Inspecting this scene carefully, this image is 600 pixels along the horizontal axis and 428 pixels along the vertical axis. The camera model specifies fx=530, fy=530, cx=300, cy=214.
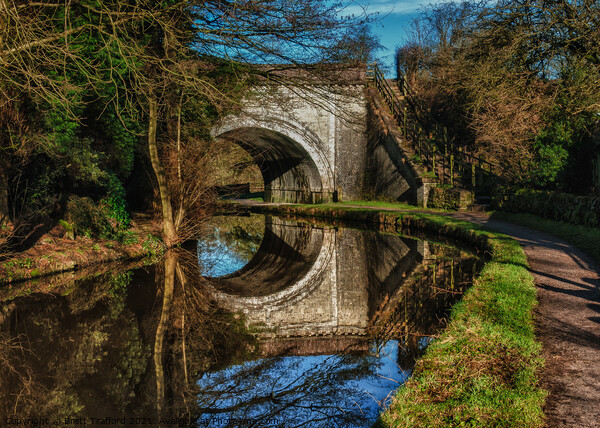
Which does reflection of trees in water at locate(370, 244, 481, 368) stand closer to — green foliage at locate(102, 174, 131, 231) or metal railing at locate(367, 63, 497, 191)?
green foliage at locate(102, 174, 131, 231)

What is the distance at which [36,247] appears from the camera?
324 inches

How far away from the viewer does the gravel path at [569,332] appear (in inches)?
118

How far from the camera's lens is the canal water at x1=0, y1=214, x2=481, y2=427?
148 inches

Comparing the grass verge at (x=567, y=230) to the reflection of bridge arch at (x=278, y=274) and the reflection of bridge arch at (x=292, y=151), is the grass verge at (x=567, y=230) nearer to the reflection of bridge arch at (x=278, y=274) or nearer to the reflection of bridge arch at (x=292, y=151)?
the reflection of bridge arch at (x=278, y=274)

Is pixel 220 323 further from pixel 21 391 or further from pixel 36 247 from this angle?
pixel 36 247

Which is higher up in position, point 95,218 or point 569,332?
point 95,218

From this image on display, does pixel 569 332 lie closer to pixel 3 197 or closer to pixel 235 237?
pixel 3 197

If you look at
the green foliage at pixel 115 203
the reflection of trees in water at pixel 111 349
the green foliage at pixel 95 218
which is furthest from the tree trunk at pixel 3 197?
the green foliage at pixel 115 203

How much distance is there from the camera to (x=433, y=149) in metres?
18.1

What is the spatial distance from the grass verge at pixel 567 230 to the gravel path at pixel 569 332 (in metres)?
0.45

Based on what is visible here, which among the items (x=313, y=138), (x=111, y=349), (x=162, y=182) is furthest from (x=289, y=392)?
(x=313, y=138)

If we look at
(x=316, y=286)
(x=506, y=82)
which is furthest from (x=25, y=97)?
(x=506, y=82)

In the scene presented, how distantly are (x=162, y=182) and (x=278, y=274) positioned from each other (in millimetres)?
3051

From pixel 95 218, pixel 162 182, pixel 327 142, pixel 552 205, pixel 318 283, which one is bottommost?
pixel 318 283
